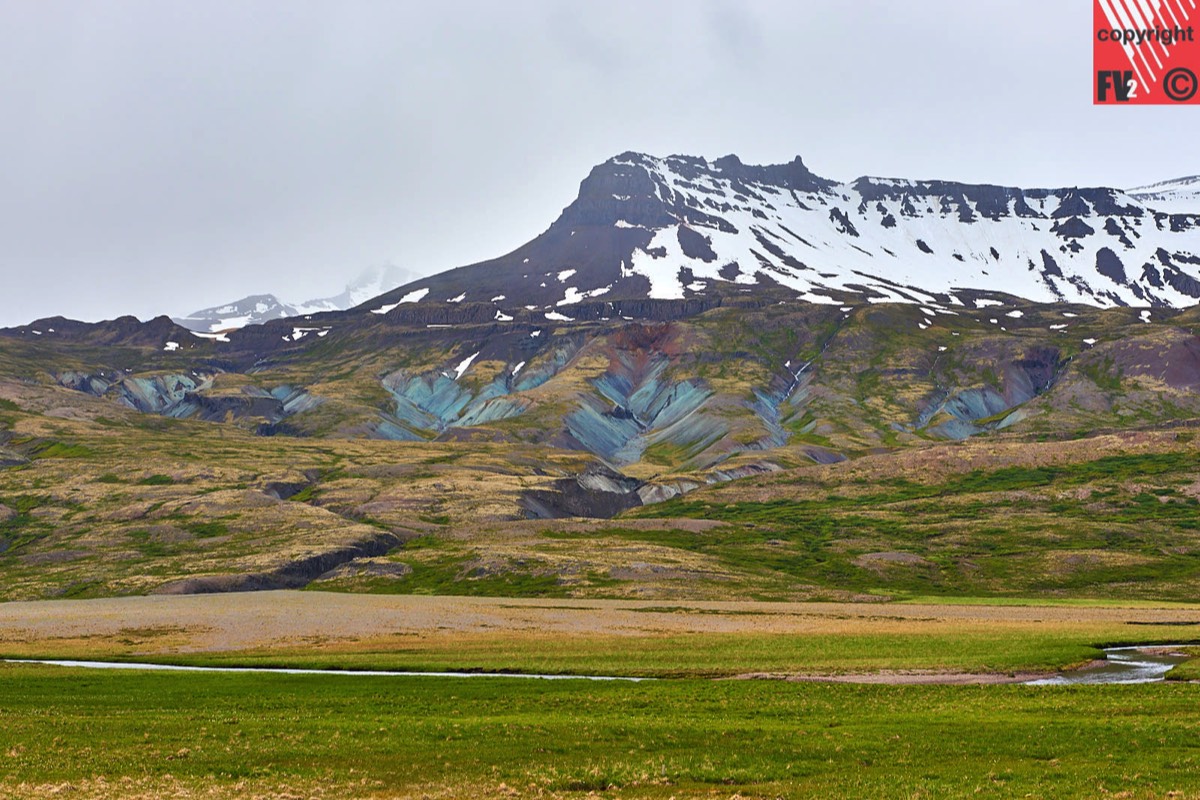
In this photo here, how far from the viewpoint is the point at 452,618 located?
366ft

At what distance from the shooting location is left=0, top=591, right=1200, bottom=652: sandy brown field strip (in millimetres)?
96062

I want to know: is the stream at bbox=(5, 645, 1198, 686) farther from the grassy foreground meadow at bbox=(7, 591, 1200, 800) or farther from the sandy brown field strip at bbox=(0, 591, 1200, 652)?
the sandy brown field strip at bbox=(0, 591, 1200, 652)

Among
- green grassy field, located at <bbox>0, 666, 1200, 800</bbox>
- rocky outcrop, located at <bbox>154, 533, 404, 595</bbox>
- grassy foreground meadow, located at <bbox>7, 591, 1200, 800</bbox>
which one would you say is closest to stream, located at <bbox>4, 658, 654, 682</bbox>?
grassy foreground meadow, located at <bbox>7, 591, 1200, 800</bbox>

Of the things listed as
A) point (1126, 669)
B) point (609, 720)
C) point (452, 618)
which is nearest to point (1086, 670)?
point (1126, 669)

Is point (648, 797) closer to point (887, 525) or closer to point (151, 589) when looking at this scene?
point (151, 589)

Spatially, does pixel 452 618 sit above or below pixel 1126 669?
below

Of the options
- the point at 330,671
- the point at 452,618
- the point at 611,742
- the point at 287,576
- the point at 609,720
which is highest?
the point at 611,742

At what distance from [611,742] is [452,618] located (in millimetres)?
74880

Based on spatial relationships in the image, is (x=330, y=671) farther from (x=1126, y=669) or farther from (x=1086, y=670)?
(x=1126, y=669)

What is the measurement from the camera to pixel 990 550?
173 m

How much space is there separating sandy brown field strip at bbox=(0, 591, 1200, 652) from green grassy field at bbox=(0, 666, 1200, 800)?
3959 cm

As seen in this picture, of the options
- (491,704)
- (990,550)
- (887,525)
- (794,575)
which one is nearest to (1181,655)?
(491,704)

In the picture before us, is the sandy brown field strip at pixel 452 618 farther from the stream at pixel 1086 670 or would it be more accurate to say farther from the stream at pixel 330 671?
the stream at pixel 1086 670

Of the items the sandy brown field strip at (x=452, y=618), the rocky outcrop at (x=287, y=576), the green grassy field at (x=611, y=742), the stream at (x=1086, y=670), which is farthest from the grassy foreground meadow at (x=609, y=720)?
the rocky outcrop at (x=287, y=576)
